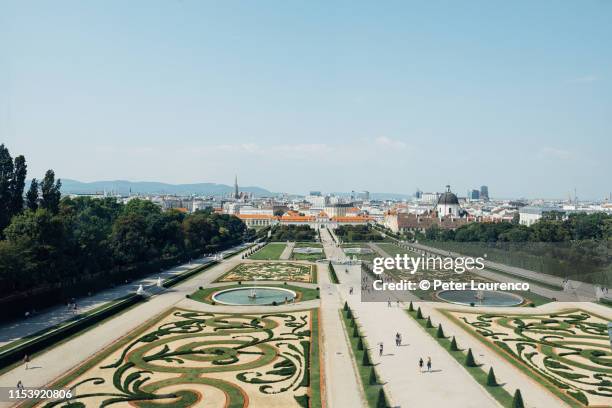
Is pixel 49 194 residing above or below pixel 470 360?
above

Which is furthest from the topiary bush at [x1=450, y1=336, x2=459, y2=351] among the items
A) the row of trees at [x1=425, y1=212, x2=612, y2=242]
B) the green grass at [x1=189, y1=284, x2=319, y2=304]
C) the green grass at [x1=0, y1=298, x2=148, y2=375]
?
the row of trees at [x1=425, y1=212, x2=612, y2=242]

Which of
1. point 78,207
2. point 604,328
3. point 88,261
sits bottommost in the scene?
point 604,328

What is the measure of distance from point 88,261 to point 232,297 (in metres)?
18.1

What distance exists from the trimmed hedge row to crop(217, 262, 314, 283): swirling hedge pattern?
2075 cm

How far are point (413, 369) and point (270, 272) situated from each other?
43.8 meters

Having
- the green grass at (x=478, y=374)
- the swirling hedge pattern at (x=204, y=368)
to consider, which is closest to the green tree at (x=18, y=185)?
the swirling hedge pattern at (x=204, y=368)

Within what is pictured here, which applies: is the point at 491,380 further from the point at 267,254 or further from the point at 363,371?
the point at 267,254

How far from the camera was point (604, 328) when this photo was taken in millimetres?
38969

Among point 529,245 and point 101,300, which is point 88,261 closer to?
point 101,300

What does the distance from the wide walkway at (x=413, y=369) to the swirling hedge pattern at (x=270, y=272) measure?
22978mm

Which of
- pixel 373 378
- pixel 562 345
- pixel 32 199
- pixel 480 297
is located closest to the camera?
pixel 373 378

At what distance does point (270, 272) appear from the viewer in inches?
2800

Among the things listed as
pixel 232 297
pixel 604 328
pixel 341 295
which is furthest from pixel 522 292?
pixel 232 297

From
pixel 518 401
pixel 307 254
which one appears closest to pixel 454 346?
pixel 518 401
